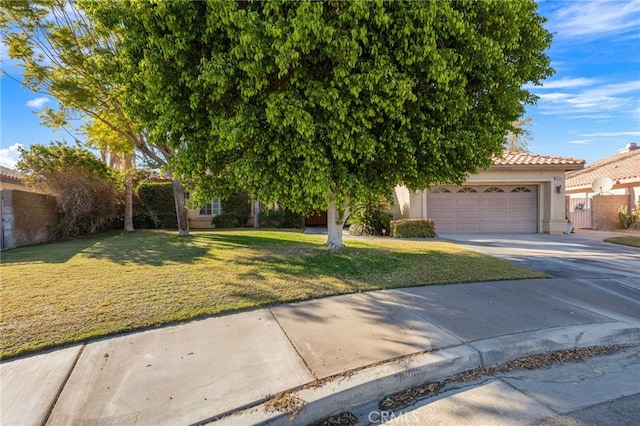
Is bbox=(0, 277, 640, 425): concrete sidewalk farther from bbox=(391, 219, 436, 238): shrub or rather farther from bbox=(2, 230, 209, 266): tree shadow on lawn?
bbox=(391, 219, 436, 238): shrub

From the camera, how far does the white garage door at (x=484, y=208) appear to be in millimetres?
15961

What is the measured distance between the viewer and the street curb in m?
2.62

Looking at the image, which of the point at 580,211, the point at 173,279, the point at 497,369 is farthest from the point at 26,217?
the point at 580,211

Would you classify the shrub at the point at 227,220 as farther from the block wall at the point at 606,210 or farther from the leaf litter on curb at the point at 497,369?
the block wall at the point at 606,210

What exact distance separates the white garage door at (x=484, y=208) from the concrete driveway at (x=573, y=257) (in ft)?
11.3

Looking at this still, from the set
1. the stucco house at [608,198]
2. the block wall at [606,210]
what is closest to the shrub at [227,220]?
the stucco house at [608,198]

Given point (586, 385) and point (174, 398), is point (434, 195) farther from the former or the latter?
point (174, 398)

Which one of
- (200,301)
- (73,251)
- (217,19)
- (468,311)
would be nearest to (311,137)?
(217,19)

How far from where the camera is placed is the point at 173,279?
19.4 feet

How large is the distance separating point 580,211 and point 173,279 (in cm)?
2256

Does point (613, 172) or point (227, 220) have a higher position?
point (613, 172)

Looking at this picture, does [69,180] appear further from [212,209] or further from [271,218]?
[271,218]

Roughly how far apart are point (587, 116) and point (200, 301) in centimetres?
2149

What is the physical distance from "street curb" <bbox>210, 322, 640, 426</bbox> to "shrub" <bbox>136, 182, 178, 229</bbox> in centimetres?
1824
